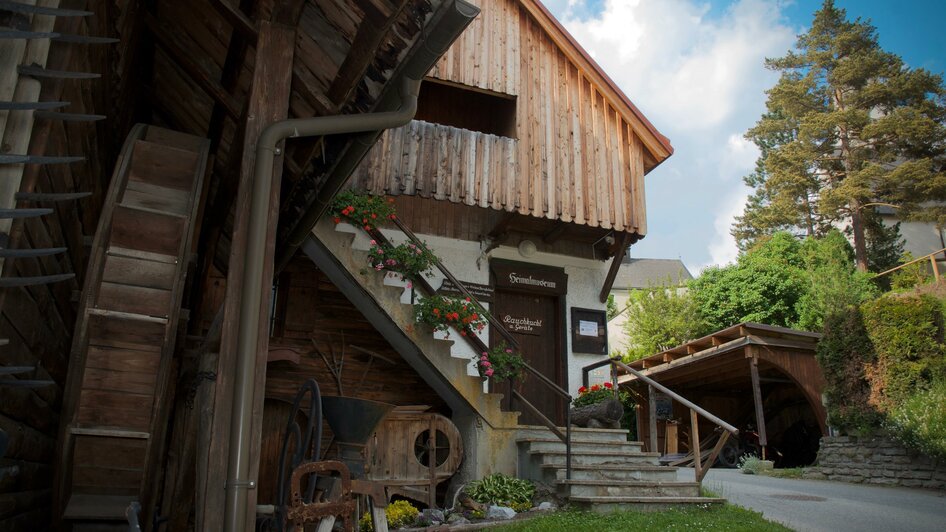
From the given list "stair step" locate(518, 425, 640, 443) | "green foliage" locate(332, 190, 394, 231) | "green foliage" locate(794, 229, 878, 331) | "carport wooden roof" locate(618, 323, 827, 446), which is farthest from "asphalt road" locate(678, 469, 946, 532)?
"green foliage" locate(332, 190, 394, 231)

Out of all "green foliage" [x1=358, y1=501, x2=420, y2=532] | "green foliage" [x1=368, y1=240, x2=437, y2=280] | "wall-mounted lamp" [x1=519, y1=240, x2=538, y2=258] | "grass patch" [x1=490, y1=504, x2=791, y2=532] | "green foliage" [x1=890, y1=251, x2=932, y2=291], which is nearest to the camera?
"grass patch" [x1=490, y1=504, x2=791, y2=532]

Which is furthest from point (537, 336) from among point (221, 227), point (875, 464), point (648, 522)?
point (875, 464)

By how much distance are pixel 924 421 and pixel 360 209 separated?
958 centimetres

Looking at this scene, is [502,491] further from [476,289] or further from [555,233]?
[555,233]

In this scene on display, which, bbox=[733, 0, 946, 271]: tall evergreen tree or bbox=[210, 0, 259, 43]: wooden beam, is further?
bbox=[733, 0, 946, 271]: tall evergreen tree

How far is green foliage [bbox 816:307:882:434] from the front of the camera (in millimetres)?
12320

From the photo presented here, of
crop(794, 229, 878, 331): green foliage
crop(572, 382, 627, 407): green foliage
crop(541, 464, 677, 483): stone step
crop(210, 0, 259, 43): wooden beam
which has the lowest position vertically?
crop(541, 464, 677, 483): stone step

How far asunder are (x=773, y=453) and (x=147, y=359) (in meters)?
18.4

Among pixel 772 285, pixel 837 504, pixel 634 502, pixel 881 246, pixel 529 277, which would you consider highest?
pixel 881 246

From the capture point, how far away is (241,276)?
349cm

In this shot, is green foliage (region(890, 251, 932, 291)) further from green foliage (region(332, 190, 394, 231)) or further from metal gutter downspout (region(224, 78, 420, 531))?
metal gutter downspout (region(224, 78, 420, 531))

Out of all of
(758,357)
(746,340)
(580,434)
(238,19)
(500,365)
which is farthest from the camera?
(758,357)

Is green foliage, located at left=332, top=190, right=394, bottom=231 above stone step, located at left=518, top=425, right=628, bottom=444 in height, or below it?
above

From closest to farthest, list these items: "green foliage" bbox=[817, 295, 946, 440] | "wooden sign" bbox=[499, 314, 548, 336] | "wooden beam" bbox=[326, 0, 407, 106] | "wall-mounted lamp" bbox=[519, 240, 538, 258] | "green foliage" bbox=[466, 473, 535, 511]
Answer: "wooden beam" bbox=[326, 0, 407, 106], "green foliage" bbox=[466, 473, 535, 511], "wooden sign" bbox=[499, 314, 548, 336], "wall-mounted lamp" bbox=[519, 240, 538, 258], "green foliage" bbox=[817, 295, 946, 440]
